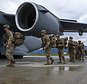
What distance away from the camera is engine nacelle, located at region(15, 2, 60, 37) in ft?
49.9

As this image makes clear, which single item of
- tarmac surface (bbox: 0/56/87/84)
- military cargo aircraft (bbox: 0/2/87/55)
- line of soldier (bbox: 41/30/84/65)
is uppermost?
military cargo aircraft (bbox: 0/2/87/55)

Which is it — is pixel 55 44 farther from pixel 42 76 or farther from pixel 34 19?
pixel 42 76

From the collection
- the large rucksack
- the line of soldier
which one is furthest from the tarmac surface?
the line of soldier

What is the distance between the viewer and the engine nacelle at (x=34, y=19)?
15202mm

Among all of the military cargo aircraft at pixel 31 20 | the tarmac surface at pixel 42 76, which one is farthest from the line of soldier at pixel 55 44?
the tarmac surface at pixel 42 76

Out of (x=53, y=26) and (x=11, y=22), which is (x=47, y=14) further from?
(x=11, y=22)

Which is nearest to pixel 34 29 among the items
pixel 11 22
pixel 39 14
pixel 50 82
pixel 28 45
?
pixel 39 14

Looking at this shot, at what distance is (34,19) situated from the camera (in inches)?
634

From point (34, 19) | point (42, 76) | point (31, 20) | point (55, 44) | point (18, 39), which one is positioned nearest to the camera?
point (42, 76)

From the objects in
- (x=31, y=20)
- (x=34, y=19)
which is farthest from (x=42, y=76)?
(x=31, y=20)

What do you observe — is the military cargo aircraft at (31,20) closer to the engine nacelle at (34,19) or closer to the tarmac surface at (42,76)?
the engine nacelle at (34,19)

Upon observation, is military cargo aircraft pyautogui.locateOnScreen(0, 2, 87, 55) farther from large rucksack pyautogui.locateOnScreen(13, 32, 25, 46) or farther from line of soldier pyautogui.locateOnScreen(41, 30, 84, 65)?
large rucksack pyautogui.locateOnScreen(13, 32, 25, 46)

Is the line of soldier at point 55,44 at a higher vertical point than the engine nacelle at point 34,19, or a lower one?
lower

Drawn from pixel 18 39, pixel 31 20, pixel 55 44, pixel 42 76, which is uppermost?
pixel 31 20
